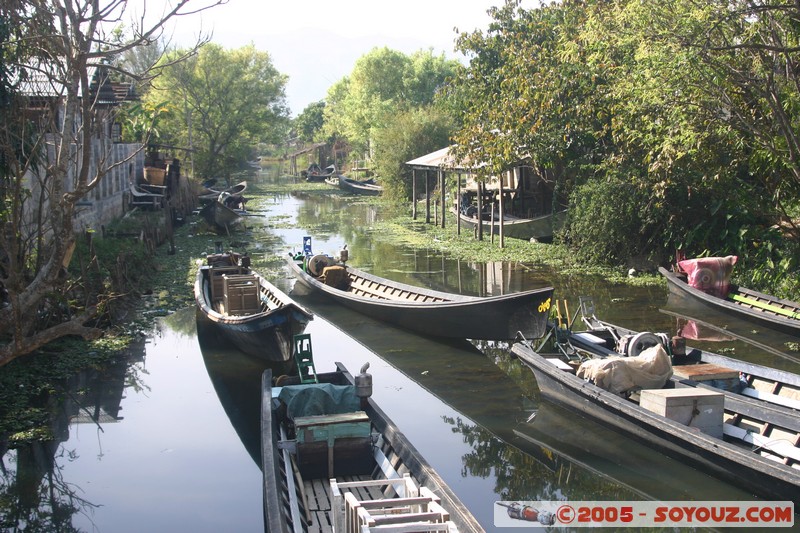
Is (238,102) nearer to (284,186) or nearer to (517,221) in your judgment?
(284,186)

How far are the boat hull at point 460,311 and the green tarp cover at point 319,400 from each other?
4672 millimetres

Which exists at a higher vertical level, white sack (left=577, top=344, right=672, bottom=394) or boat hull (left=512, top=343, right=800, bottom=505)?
white sack (left=577, top=344, right=672, bottom=394)

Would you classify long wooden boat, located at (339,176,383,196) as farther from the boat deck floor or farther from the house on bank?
the boat deck floor

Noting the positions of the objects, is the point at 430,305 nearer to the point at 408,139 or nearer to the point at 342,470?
the point at 342,470

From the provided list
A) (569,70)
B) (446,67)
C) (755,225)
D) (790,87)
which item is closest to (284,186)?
(446,67)

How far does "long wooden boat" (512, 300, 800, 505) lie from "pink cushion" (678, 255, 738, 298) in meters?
6.28

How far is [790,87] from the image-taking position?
1423 centimetres

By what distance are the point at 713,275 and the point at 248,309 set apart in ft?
33.7

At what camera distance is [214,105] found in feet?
172

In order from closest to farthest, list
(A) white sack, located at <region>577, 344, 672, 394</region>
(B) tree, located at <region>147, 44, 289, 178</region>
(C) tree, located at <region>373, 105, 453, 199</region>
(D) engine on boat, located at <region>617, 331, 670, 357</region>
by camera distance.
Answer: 1. (A) white sack, located at <region>577, 344, 672, 394</region>
2. (D) engine on boat, located at <region>617, 331, 670, 357</region>
3. (C) tree, located at <region>373, 105, 453, 199</region>
4. (B) tree, located at <region>147, 44, 289, 178</region>

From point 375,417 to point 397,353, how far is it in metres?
5.98

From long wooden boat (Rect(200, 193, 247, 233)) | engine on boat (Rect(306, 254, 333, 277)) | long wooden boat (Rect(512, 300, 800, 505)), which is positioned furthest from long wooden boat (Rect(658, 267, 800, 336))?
long wooden boat (Rect(200, 193, 247, 233))

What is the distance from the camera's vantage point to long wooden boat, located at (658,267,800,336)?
581 inches

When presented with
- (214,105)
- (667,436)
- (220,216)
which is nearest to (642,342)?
(667,436)
